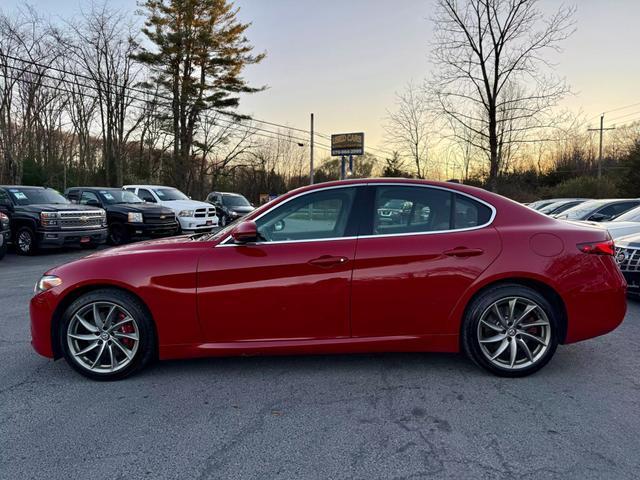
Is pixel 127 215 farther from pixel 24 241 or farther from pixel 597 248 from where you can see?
pixel 597 248

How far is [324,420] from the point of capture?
2.87m

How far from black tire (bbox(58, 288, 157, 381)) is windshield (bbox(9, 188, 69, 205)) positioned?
974 cm

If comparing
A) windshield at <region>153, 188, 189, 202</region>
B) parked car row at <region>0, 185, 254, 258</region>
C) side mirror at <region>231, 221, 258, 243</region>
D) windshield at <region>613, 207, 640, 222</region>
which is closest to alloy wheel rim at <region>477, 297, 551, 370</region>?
side mirror at <region>231, 221, 258, 243</region>

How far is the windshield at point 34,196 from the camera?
11352 mm

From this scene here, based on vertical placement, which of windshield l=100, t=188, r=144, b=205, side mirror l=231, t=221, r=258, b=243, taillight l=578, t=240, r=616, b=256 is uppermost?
windshield l=100, t=188, r=144, b=205

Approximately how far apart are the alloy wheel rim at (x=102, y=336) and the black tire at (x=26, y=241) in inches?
353

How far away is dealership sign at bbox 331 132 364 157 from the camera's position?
27469 mm

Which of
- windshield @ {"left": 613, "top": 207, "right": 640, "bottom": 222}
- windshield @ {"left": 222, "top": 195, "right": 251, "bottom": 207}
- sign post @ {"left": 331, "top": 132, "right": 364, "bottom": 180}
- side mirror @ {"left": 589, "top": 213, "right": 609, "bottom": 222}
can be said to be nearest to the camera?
windshield @ {"left": 613, "top": 207, "right": 640, "bottom": 222}

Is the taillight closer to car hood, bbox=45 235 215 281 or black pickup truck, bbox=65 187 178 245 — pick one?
car hood, bbox=45 235 215 281

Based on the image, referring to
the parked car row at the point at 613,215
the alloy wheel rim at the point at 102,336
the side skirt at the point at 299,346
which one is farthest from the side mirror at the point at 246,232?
the parked car row at the point at 613,215

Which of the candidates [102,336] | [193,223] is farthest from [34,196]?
[102,336]

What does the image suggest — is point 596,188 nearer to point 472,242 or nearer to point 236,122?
point 236,122

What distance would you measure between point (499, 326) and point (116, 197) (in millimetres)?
13694

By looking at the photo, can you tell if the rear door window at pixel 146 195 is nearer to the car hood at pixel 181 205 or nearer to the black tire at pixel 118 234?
the car hood at pixel 181 205
